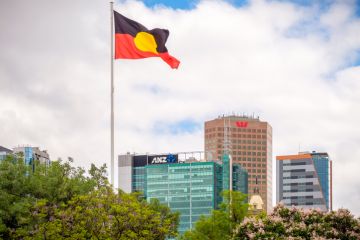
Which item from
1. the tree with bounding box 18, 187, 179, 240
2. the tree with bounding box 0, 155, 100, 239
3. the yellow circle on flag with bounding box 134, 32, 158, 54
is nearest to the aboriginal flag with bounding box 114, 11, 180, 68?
the yellow circle on flag with bounding box 134, 32, 158, 54

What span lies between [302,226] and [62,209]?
19.5 metres

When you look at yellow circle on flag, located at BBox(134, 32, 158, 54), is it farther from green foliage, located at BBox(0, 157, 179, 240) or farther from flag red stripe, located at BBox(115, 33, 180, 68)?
green foliage, located at BBox(0, 157, 179, 240)

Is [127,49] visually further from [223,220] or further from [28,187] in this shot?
[223,220]

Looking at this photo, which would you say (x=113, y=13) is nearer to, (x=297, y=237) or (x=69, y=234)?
(x=69, y=234)

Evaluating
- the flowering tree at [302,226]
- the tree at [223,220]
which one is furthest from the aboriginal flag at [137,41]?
the tree at [223,220]

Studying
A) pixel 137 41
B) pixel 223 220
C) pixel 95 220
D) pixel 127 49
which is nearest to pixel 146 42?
pixel 137 41

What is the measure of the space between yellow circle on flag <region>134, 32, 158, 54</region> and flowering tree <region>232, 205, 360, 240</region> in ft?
37.7

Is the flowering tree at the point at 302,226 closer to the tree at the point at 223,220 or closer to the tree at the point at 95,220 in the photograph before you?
the tree at the point at 95,220

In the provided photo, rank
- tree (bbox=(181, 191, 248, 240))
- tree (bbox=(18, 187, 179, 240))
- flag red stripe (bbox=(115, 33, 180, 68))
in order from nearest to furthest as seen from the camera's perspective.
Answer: flag red stripe (bbox=(115, 33, 180, 68)), tree (bbox=(18, 187, 179, 240)), tree (bbox=(181, 191, 248, 240))

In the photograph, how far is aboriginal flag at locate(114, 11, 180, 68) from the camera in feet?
151

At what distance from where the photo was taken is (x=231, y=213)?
64.9 metres

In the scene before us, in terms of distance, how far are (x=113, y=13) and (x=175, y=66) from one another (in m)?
4.39

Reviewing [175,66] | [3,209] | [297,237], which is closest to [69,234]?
[3,209]

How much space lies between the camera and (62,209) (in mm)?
53906
